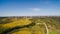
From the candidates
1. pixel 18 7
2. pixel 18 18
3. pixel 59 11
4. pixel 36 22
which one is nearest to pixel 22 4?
pixel 18 7

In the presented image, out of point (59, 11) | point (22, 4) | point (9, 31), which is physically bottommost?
point (9, 31)

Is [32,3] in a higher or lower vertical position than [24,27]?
higher

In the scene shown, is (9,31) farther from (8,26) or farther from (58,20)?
(58,20)

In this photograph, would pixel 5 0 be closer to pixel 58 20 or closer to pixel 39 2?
pixel 39 2

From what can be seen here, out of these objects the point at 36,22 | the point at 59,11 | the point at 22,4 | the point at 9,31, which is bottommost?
the point at 9,31

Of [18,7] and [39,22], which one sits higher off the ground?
[18,7]

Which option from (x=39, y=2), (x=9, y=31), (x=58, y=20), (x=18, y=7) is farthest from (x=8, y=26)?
(x=58, y=20)
